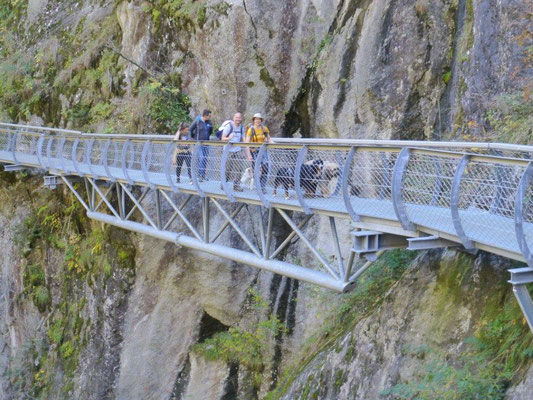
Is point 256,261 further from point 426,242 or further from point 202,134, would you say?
point 426,242

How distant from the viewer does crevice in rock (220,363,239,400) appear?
53.2 ft

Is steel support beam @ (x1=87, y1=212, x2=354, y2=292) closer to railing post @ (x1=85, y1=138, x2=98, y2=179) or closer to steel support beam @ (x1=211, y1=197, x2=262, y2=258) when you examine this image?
steel support beam @ (x1=211, y1=197, x2=262, y2=258)

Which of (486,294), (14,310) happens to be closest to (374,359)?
(486,294)

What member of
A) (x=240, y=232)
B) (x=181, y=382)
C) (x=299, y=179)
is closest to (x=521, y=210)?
(x=299, y=179)

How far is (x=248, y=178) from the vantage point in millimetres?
12312

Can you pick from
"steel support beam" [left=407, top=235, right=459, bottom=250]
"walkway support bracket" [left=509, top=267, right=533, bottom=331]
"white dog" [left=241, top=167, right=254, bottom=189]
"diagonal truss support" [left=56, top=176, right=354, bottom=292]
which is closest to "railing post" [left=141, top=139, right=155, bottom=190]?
"diagonal truss support" [left=56, top=176, right=354, bottom=292]

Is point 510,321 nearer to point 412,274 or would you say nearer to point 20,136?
point 412,274

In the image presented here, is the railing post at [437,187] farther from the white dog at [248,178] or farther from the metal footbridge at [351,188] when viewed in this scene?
the white dog at [248,178]

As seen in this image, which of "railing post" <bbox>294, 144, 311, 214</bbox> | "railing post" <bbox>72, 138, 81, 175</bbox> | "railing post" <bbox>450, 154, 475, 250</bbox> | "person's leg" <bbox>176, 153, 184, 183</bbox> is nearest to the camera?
"railing post" <bbox>450, 154, 475, 250</bbox>

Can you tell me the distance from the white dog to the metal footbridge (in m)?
0.02

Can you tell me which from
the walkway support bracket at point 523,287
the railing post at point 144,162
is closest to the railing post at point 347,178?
the walkway support bracket at point 523,287

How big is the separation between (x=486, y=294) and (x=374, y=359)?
1.91m

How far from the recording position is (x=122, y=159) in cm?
1502

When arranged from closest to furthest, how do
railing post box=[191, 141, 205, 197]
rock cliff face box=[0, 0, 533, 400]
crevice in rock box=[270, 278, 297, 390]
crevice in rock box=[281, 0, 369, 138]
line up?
rock cliff face box=[0, 0, 533, 400] → railing post box=[191, 141, 205, 197] → crevice in rock box=[270, 278, 297, 390] → crevice in rock box=[281, 0, 369, 138]
